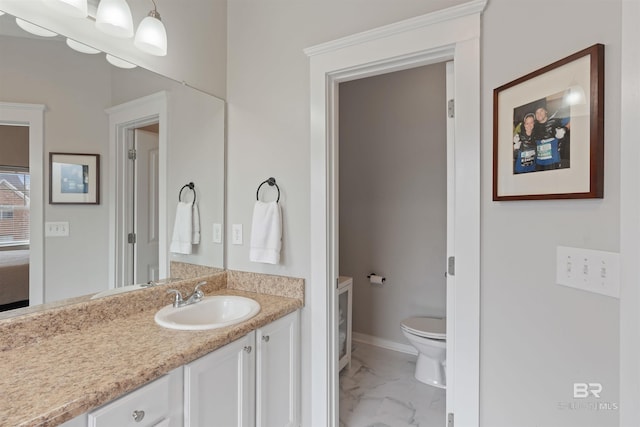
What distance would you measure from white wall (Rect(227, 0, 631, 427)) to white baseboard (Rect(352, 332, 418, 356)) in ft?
4.70

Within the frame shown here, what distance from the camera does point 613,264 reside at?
2.93ft

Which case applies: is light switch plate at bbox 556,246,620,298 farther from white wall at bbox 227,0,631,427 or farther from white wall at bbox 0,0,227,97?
white wall at bbox 0,0,227,97

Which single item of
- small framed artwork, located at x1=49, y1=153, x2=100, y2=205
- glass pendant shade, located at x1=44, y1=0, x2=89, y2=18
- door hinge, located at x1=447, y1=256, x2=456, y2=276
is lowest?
door hinge, located at x1=447, y1=256, x2=456, y2=276

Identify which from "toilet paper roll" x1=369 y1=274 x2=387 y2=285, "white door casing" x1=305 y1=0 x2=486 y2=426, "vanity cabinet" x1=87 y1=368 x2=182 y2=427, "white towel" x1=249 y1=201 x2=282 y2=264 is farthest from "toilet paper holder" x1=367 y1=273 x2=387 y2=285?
"vanity cabinet" x1=87 y1=368 x2=182 y2=427

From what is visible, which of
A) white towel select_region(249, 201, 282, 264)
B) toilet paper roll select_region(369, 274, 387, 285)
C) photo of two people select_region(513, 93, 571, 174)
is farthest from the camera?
toilet paper roll select_region(369, 274, 387, 285)

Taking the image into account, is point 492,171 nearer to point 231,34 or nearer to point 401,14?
point 401,14

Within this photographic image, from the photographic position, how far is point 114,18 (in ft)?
4.21

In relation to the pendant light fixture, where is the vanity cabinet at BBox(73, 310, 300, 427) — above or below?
below

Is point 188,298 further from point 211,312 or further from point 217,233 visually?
point 217,233

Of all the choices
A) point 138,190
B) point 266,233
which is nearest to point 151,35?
point 138,190

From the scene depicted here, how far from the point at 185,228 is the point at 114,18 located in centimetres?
104

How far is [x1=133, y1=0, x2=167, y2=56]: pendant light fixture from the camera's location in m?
1.43

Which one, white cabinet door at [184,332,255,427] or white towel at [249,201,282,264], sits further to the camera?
white towel at [249,201,282,264]

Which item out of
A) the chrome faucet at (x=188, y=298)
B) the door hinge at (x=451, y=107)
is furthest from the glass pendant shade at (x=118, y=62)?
the door hinge at (x=451, y=107)
